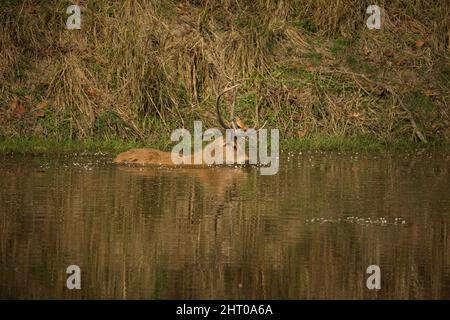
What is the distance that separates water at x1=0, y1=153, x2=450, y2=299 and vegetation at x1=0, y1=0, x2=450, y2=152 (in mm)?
2471

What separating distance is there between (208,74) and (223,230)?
30.9 ft

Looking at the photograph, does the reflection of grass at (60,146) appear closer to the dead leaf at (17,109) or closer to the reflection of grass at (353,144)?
the dead leaf at (17,109)

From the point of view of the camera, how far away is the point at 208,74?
23156 mm

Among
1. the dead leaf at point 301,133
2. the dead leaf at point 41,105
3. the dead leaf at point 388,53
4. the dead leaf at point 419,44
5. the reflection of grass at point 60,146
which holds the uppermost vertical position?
the dead leaf at point 419,44

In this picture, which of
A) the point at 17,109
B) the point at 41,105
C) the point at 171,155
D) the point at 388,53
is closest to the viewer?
the point at 171,155

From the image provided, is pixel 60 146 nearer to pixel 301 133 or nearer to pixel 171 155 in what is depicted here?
pixel 171 155

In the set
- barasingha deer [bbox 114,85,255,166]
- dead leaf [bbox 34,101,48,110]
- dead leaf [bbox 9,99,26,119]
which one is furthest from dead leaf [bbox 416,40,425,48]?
dead leaf [bbox 9,99,26,119]

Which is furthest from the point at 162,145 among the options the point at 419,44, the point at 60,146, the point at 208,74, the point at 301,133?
the point at 419,44

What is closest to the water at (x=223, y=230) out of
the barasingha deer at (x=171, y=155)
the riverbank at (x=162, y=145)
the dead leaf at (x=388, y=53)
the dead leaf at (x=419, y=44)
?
the barasingha deer at (x=171, y=155)

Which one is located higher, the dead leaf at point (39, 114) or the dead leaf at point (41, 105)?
the dead leaf at point (41, 105)

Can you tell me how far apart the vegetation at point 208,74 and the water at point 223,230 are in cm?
247

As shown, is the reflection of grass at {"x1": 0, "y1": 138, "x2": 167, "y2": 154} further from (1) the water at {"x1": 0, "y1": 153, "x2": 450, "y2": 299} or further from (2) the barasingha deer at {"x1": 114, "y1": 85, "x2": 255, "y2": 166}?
(2) the barasingha deer at {"x1": 114, "y1": 85, "x2": 255, "y2": 166}

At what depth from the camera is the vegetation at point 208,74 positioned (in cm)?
2225
